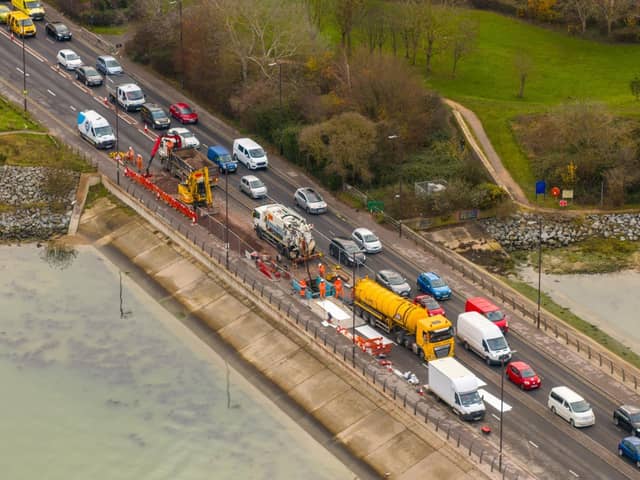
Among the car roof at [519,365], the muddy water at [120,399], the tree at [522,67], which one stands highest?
the tree at [522,67]

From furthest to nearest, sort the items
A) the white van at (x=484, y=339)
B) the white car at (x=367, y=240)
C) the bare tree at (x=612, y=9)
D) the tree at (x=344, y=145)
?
the bare tree at (x=612, y=9) → the tree at (x=344, y=145) → the white car at (x=367, y=240) → the white van at (x=484, y=339)

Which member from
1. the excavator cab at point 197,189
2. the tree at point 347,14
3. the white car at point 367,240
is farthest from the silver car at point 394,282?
the tree at point 347,14

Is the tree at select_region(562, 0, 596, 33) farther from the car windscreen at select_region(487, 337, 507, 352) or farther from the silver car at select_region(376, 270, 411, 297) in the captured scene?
the car windscreen at select_region(487, 337, 507, 352)

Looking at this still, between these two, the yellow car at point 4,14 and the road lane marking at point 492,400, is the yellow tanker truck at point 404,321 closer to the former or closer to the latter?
the road lane marking at point 492,400

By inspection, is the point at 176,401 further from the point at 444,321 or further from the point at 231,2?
the point at 231,2

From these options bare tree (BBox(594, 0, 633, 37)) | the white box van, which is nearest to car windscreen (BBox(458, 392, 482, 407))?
the white box van

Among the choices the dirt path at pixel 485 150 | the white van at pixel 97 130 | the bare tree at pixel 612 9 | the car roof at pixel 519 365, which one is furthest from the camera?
the bare tree at pixel 612 9
